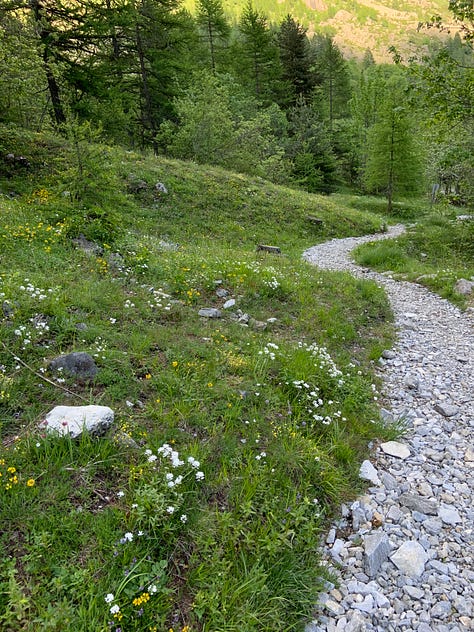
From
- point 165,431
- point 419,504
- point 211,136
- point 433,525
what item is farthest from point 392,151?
point 165,431

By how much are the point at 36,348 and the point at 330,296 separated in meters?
6.87

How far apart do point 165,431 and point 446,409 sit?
14.2ft

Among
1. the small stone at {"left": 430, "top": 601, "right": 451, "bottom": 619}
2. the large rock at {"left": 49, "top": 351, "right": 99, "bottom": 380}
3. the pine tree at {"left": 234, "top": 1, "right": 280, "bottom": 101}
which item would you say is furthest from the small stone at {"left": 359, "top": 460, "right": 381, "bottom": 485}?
the pine tree at {"left": 234, "top": 1, "right": 280, "bottom": 101}

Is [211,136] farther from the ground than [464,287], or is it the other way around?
[211,136]

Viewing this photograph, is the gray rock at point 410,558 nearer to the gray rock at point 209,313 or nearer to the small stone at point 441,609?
the small stone at point 441,609

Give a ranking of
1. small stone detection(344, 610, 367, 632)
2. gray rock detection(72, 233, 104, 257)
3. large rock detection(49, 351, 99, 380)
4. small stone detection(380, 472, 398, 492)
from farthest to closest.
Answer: gray rock detection(72, 233, 104, 257) < large rock detection(49, 351, 99, 380) < small stone detection(380, 472, 398, 492) < small stone detection(344, 610, 367, 632)

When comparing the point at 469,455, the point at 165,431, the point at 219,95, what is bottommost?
the point at 469,455

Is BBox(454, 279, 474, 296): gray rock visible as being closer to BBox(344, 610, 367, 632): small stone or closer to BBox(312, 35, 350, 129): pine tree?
BBox(344, 610, 367, 632): small stone

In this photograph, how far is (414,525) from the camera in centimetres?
397

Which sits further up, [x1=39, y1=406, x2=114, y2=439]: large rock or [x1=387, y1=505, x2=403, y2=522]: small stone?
[x1=39, y1=406, x2=114, y2=439]: large rock

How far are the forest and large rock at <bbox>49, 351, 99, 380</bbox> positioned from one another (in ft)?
20.3

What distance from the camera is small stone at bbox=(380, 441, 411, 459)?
193 inches

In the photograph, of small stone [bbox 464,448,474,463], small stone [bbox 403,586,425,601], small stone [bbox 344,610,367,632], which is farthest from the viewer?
small stone [bbox 464,448,474,463]

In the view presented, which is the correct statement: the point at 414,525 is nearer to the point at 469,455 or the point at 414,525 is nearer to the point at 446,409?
the point at 469,455
